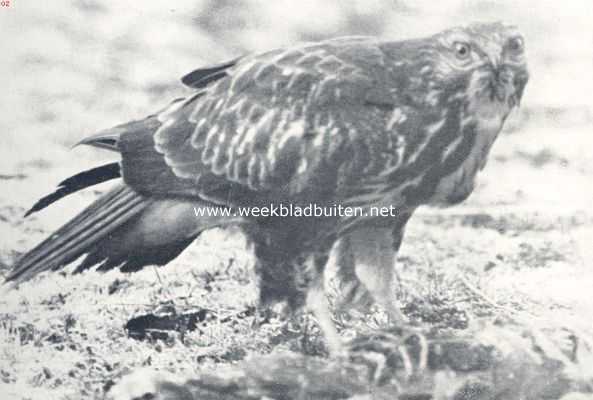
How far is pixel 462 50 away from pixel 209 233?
93 cm

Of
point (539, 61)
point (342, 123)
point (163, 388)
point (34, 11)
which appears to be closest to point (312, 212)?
Answer: point (342, 123)

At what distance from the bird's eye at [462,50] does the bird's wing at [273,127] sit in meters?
0.22

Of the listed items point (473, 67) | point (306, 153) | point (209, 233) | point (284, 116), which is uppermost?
point (473, 67)

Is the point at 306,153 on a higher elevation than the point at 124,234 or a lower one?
higher

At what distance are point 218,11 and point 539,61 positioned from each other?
101 cm

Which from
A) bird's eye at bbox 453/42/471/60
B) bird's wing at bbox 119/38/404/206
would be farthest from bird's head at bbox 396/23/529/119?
bird's wing at bbox 119/38/404/206

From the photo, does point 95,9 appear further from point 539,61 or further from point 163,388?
point 539,61

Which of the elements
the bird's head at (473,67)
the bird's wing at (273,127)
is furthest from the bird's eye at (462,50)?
the bird's wing at (273,127)

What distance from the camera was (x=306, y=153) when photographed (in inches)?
84.4

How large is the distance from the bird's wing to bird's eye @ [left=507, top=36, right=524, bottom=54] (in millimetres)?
395

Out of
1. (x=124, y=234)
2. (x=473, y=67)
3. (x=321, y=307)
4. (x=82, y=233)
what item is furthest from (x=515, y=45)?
(x=82, y=233)

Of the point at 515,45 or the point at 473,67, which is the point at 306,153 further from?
the point at 515,45

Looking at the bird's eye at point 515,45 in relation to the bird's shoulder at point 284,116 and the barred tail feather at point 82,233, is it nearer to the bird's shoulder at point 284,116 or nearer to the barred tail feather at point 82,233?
the bird's shoulder at point 284,116

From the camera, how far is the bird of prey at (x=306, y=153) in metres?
2.16
